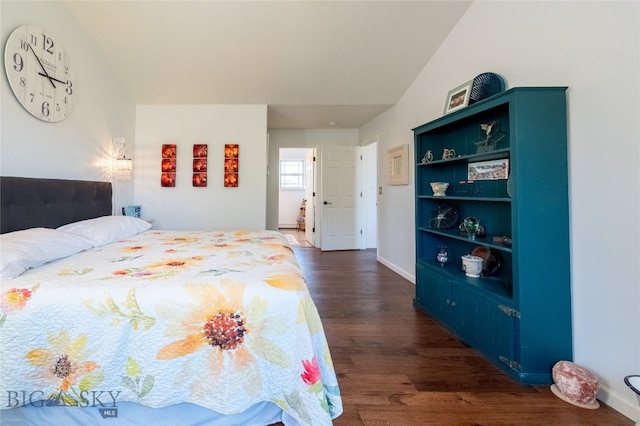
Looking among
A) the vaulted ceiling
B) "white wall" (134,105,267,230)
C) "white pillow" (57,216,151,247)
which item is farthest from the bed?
"white wall" (134,105,267,230)

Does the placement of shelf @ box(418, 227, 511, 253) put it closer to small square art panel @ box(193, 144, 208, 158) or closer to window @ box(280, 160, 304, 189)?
small square art panel @ box(193, 144, 208, 158)

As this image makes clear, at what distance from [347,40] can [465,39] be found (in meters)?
1.08

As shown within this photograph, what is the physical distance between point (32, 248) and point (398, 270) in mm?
3519

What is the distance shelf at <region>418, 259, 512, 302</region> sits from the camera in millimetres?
1797

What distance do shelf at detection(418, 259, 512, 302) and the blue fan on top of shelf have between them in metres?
1.31

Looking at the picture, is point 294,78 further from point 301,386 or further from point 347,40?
point 301,386

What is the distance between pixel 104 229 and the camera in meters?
2.02

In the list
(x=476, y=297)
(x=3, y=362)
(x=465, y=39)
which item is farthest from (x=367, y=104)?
(x=3, y=362)

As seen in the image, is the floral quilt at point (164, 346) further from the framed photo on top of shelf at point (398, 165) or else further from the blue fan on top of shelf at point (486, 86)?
the framed photo on top of shelf at point (398, 165)

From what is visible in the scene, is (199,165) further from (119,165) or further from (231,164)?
(119,165)

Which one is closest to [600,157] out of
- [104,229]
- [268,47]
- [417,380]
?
[417,380]

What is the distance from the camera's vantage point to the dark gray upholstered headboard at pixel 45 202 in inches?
69.4

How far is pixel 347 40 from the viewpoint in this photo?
2.82m

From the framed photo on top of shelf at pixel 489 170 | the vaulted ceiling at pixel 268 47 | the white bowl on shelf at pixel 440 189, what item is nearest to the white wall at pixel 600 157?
the framed photo on top of shelf at pixel 489 170
